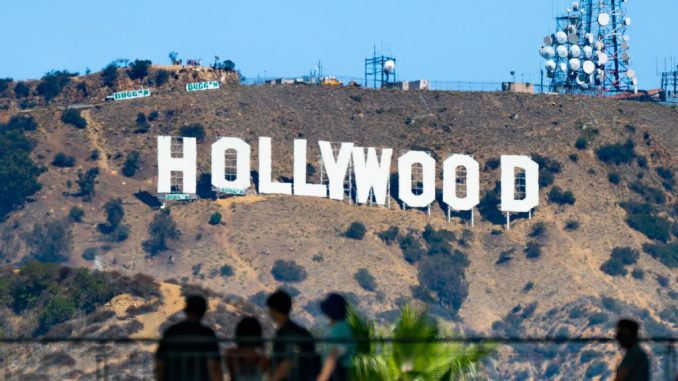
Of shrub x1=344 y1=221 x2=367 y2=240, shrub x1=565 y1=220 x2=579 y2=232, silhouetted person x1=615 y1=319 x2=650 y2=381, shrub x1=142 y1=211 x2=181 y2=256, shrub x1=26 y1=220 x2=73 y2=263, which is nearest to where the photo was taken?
silhouetted person x1=615 y1=319 x2=650 y2=381

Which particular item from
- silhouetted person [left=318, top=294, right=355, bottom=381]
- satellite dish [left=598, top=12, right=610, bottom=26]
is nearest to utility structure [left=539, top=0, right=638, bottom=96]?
satellite dish [left=598, top=12, right=610, bottom=26]

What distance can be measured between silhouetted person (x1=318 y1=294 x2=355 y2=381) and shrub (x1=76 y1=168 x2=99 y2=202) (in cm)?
10187

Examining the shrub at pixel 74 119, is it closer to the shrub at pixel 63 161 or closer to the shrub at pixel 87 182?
the shrub at pixel 63 161

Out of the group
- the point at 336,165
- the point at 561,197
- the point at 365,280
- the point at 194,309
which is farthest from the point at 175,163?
the point at 194,309

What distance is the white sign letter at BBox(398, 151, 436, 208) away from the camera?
4464 inches

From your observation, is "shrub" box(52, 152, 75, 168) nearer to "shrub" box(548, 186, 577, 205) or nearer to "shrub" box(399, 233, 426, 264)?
"shrub" box(399, 233, 426, 264)

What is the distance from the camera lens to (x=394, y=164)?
124 m

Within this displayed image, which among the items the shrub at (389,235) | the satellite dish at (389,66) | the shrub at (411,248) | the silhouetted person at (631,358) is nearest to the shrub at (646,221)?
the shrub at (411,248)

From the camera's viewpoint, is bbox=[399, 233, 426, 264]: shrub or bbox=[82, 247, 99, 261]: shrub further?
bbox=[399, 233, 426, 264]: shrub

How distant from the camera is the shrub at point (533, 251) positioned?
4518 inches

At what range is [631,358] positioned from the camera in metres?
16.4

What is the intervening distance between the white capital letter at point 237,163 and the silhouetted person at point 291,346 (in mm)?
91840

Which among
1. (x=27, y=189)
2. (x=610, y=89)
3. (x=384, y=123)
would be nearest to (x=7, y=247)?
(x=27, y=189)

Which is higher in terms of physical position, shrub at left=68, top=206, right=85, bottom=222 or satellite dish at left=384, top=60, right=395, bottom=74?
satellite dish at left=384, top=60, right=395, bottom=74
